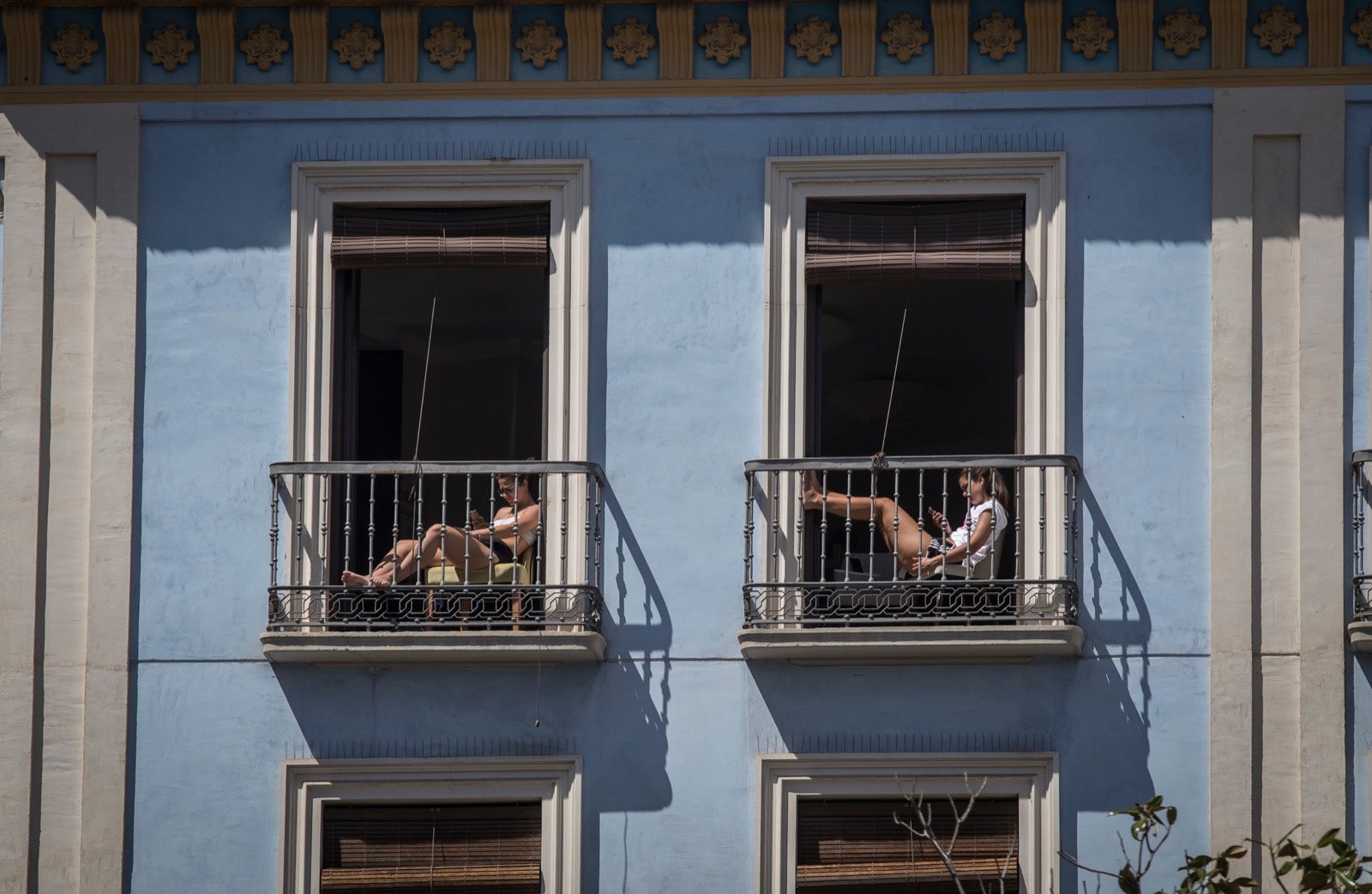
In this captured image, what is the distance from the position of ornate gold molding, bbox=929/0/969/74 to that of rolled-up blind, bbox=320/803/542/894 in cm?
451

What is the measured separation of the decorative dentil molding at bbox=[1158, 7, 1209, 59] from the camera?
13.6 m

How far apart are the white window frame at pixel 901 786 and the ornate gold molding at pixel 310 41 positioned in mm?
4474

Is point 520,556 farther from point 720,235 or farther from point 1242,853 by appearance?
point 1242,853

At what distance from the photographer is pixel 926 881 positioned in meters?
12.9

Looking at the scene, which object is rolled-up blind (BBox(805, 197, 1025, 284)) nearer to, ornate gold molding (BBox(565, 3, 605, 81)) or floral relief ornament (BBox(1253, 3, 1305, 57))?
ornate gold molding (BBox(565, 3, 605, 81))

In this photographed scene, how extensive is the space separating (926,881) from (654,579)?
2.07 metres

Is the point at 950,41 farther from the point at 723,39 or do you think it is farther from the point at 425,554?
the point at 425,554

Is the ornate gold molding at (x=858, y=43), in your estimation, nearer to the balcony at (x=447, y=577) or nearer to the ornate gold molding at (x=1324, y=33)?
the ornate gold molding at (x=1324, y=33)

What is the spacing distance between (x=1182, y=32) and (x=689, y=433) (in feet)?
11.2

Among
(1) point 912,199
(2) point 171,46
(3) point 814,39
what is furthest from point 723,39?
(2) point 171,46

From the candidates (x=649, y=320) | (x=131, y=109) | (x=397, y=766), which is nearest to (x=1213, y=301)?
(x=649, y=320)

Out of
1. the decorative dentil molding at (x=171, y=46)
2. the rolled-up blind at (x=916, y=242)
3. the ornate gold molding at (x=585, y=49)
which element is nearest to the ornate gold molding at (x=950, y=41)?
the rolled-up blind at (x=916, y=242)

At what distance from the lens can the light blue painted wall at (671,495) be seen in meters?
13.0

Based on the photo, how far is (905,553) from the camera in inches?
518
